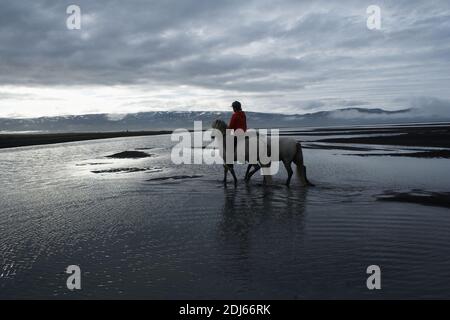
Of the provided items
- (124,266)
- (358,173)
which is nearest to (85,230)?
(124,266)

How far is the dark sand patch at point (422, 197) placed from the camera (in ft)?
36.4

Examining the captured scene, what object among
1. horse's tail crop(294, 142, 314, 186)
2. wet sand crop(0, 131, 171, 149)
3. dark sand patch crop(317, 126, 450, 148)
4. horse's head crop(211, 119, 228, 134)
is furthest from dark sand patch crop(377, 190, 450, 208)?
wet sand crop(0, 131, 171, 149)

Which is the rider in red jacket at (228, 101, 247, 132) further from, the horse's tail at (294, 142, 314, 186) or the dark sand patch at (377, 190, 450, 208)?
the dark sand patch at (377, 190, 450, 208)

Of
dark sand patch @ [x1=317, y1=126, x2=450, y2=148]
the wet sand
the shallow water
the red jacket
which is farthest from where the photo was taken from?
the wet sand

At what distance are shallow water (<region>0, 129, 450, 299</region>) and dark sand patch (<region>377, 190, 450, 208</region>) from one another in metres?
0.49

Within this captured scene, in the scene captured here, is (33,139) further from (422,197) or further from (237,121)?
(422,197)

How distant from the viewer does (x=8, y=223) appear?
9773 millimetres

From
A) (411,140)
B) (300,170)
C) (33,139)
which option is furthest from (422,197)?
(33,139)

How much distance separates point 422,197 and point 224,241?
7.34 metres

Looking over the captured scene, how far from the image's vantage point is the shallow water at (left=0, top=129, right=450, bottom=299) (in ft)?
18.7

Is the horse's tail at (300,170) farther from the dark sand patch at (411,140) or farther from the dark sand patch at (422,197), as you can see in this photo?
the dark sand patch at (411,140)

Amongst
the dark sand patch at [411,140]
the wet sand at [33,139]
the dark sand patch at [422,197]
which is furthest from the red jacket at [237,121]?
the wet sand at [33,139]

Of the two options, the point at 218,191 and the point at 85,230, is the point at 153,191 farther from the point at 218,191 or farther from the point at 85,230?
the point at 85,230
